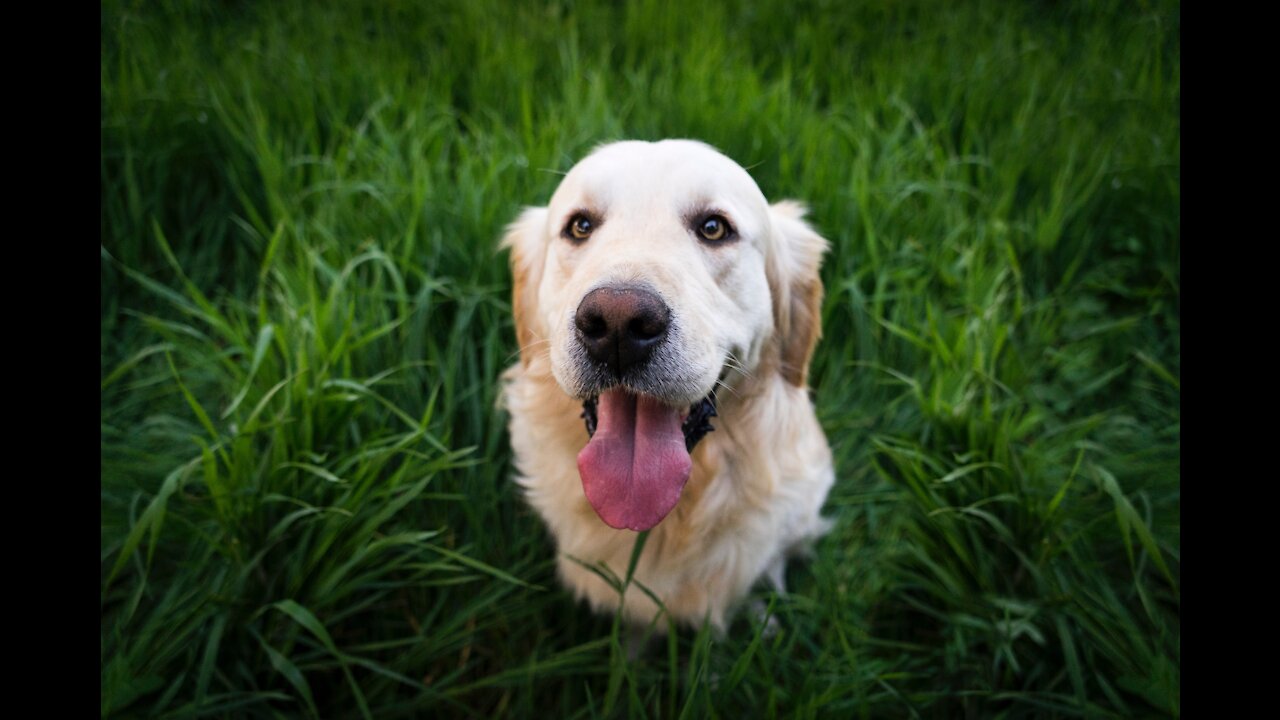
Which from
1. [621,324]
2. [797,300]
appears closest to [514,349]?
[797,300]

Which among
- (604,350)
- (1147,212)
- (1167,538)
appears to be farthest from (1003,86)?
(604,350)

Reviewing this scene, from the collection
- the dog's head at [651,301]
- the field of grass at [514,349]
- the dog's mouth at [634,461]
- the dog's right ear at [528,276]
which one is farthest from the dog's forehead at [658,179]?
the field of grass at [514,349]

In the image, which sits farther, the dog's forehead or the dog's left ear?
the dog's left ear

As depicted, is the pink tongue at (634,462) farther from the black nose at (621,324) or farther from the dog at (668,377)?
the black nose at (621,324)

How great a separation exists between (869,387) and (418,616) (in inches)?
74.6

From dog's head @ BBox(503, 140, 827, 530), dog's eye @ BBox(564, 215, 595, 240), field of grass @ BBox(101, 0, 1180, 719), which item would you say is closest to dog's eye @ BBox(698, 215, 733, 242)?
dog's head @ BBox(503, 140, 827, 530)

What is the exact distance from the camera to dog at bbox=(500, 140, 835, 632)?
1.55 metres

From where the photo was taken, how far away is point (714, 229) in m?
1.81

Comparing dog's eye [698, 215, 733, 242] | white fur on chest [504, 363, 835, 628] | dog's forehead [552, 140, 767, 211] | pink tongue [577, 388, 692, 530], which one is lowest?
white fur on chest [504, 363, 835, 628]

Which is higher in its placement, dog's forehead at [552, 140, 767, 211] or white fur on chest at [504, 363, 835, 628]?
dog's forehead at [552, 140, 767, 211]

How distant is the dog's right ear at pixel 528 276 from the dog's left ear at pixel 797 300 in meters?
0.71

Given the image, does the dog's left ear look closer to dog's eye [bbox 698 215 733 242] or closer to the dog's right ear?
dog's eye [bbox 698 215 733 242]

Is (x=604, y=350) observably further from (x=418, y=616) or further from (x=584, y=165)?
(x=418, y=616)

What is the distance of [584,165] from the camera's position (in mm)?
1886
